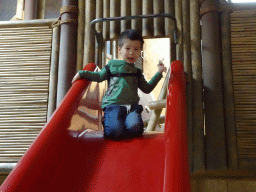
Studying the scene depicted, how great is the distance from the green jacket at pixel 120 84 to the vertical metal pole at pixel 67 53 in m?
0.92

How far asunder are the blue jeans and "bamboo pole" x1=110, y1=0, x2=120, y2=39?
1.25 m

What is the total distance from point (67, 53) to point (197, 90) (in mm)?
1410

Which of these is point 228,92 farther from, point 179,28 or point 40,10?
point 40,10

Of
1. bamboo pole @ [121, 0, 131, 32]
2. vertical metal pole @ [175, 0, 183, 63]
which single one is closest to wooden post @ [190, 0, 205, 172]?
vertical metal pole @ [175, 0, 183, 63]

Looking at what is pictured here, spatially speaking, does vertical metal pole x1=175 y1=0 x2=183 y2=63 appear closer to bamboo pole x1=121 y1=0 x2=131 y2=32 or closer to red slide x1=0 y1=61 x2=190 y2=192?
bamboo pole x1=121 y1=0 x2=131 y2=32

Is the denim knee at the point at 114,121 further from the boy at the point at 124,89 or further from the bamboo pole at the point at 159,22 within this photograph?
the bamboo pole at the point at 159,22

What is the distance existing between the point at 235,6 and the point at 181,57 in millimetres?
712

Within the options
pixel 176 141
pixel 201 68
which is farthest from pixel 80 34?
pixel 176 141

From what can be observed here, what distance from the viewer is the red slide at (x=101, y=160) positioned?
1.07 m

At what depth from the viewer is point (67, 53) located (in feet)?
9.07

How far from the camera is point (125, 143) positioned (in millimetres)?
1613

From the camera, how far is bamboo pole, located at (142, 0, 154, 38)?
9.00 feet

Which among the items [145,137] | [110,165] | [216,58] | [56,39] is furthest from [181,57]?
[110,165]

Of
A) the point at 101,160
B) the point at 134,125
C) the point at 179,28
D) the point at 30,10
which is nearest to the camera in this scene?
the point at 101,160
